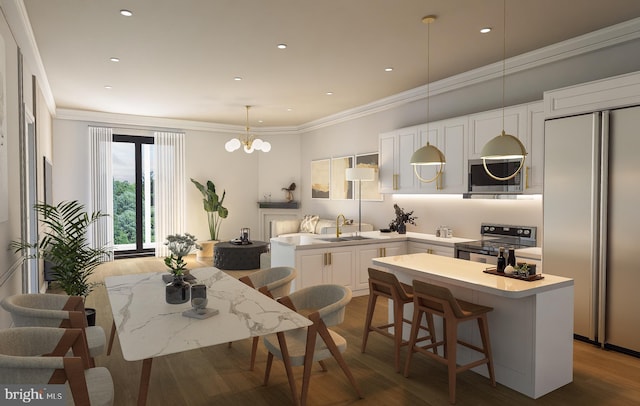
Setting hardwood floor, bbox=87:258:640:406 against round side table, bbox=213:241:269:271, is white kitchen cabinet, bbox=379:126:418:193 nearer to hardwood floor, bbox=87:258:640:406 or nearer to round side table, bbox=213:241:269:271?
round side table, bbox=213:241:269:271

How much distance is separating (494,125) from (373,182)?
8.53 ft

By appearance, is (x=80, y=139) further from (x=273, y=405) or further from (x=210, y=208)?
(x=273, y=405)

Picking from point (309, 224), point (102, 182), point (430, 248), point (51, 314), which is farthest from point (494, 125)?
point (102, 182)

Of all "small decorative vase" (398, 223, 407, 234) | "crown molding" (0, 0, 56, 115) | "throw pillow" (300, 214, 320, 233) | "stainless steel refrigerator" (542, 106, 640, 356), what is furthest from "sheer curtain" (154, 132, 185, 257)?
"stainless steel refrigerator" (542, 106, 640, 356)

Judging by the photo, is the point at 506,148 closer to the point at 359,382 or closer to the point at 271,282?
the point at 359,382

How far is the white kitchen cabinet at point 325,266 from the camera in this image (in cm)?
514

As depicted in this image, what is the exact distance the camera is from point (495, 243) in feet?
16.0

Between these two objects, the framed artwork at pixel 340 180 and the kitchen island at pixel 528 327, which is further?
the framed artwork at pixel 340 180

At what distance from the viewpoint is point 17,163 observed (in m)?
3.70

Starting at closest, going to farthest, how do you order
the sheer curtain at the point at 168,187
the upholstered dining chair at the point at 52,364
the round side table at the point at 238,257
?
the upholstered dining chair at the point at 52,364
the round side table at the point at 238,257
the sheer curtain at the point at 168,187

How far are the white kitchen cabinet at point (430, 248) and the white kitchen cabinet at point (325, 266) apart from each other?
2.95 ft

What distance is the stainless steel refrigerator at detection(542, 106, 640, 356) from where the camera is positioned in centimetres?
352

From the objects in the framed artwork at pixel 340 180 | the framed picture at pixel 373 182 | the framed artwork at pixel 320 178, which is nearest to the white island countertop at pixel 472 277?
the framed picture at pixel 373 182

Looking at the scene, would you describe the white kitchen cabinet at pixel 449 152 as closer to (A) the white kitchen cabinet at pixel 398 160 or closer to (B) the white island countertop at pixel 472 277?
(A) the white kitchen cabinet at pixel 398 160
